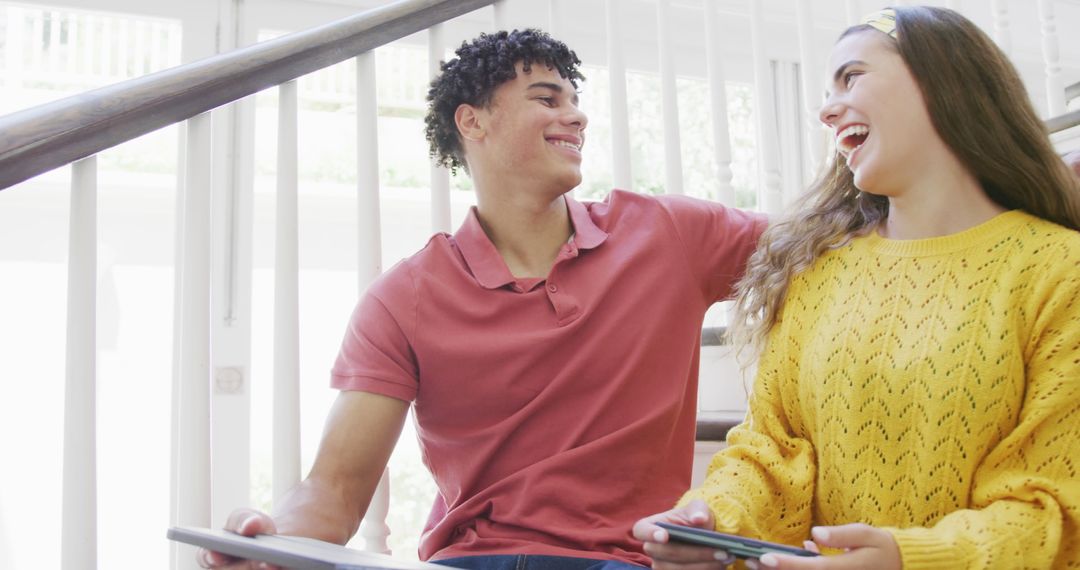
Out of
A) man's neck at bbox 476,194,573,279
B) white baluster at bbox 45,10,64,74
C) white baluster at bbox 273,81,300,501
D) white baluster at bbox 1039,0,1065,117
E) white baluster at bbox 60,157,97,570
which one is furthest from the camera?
white baluster at bbox 45,10,64,74

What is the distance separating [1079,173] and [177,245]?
1.30 metres

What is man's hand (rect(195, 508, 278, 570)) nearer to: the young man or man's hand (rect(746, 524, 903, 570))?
the young man

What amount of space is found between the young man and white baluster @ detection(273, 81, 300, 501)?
0.07m

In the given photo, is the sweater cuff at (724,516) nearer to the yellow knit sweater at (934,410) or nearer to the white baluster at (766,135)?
the yellow knit sweater at (934,410)

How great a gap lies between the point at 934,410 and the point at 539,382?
542 mm

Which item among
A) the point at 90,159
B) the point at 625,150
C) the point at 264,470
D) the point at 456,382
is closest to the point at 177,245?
the point at 90,159

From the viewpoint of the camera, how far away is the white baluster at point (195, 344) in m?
1.31

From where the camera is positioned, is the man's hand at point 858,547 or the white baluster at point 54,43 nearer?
the man's hand at point 858,547

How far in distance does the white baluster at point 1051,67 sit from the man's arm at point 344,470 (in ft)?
5.30

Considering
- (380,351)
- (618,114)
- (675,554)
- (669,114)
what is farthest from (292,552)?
(669,114)

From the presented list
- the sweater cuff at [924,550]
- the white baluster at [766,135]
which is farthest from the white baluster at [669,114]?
the sweater cuff at [924,550]

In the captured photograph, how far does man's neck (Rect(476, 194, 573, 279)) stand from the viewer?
1534 millimetres

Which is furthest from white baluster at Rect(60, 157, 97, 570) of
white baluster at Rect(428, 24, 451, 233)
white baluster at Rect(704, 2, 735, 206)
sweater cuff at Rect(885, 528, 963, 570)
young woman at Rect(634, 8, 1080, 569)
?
white baluster at Rect(704, 2, 735, 206)

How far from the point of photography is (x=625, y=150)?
190cm
